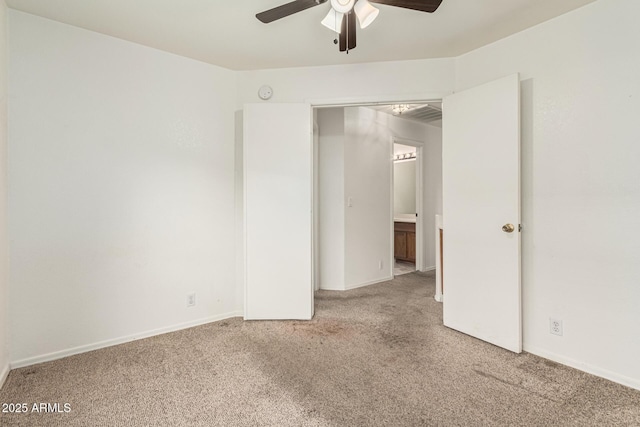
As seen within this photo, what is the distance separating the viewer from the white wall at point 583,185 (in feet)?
6.23

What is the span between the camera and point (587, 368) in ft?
6.70

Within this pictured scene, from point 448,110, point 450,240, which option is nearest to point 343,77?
point 448,110

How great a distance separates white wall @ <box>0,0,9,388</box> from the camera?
78.3 inches

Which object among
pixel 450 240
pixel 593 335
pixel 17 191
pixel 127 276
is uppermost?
pixel 17 191

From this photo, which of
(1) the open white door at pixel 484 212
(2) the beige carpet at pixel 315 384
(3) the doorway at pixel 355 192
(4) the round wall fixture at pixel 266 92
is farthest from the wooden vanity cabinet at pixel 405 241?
(4) the round wall fixture at pixel 266 92

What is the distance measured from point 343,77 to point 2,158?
2.72 metres

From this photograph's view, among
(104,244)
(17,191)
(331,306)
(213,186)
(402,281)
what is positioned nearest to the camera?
(17,191)

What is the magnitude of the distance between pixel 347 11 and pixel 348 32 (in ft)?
0.56

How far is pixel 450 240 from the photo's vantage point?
2777 millimetres

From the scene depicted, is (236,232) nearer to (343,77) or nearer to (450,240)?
(343,77)

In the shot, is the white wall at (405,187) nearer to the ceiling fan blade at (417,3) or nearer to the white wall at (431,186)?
the white wall at (431,186)

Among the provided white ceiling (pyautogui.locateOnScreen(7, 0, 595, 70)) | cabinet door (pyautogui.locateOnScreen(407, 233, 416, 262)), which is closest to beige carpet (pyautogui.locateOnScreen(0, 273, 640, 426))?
white ceiling (pyautogui.locateOnScreen(7, 0, 595, 70))

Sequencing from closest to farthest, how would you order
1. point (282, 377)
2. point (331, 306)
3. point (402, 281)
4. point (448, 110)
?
point (282, 377) → point (448, 110) → point (331, 306) → point (402, 281)

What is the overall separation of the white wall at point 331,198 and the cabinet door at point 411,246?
6.44 feet
